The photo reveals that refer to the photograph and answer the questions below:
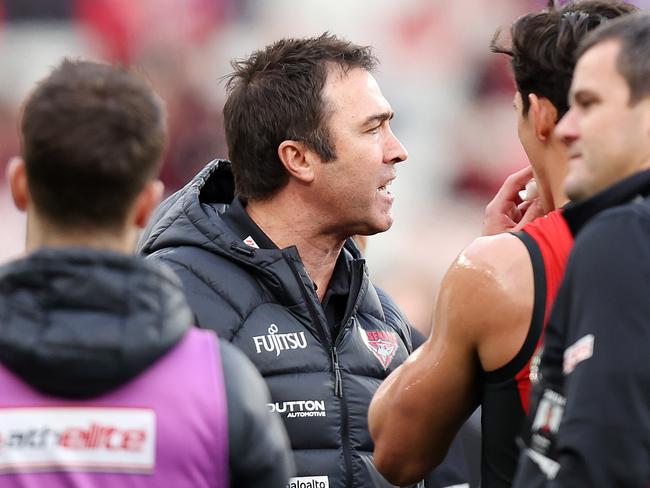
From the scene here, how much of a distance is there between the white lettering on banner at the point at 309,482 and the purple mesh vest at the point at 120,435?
1088 millimetres

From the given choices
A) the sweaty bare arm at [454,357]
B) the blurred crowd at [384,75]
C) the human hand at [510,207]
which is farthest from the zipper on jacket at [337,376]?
the blurred crowd at [384,75]

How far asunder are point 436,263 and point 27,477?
17.6 ft

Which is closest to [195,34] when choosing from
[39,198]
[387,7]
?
[387,7]

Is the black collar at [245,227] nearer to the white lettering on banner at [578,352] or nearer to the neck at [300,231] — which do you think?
the neck at [300,231]

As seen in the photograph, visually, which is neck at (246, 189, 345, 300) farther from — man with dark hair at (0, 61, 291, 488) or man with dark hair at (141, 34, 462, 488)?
man with dark hair at (0, 61, 291, 488)

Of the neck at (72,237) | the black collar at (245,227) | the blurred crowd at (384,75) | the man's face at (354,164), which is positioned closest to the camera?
the neck at (72,237)

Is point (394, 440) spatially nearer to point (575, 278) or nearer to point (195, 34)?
point (575, 278)

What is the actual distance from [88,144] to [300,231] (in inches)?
63.1

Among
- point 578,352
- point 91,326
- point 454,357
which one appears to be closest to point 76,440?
point 91,326

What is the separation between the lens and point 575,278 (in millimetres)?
2102

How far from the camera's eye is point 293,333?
3.26 meters

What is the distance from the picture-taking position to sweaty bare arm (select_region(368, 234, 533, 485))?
2.59 meters

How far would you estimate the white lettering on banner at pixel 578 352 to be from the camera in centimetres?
202

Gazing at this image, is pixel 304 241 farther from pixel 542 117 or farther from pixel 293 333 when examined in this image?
pixel 542 117
